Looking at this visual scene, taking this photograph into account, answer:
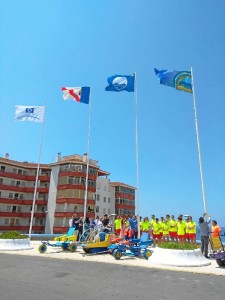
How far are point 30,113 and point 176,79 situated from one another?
13124 millimetres

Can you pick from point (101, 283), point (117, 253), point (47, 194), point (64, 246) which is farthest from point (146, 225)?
point (47, 194)

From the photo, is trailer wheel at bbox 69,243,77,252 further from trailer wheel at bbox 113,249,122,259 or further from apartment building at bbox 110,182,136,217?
apartment building at bbox 110,182,136,217

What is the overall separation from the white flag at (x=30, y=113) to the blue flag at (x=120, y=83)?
290 inches

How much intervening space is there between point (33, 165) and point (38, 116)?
34958mm

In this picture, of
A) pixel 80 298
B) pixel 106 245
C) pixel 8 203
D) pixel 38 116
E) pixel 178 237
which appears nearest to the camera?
pixel 80 298

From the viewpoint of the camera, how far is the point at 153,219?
63.5ft

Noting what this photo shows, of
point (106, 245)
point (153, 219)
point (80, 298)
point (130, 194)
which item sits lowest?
point (80, 298)

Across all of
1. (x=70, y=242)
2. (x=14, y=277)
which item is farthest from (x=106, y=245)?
(x=14, y=277)

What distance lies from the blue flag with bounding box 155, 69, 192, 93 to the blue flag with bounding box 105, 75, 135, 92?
3.60m

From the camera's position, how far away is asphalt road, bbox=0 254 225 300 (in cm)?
670

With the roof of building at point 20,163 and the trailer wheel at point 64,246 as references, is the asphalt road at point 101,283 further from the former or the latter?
the roof of building at point 20,163

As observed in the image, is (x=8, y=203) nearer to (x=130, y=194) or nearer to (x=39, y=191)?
(x=39, y=191)

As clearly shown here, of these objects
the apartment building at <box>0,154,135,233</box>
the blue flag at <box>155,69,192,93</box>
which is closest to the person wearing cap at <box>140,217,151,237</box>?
the blue flag at <box>155,69,192,93</box>

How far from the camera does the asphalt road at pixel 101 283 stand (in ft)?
22.0
